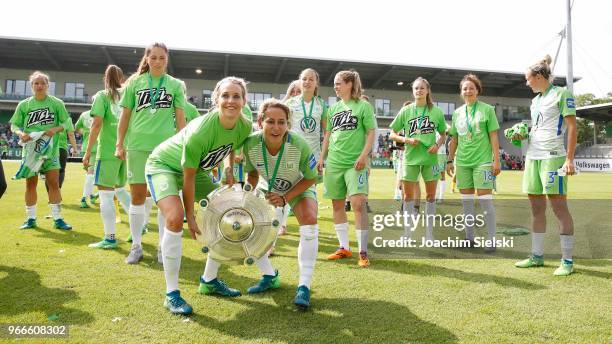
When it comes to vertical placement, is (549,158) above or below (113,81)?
below

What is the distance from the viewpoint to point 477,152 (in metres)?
5.84

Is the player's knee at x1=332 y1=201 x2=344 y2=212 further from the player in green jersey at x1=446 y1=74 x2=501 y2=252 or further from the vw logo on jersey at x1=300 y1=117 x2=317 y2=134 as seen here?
the player in green jersey at x1=446 y1=74 x2=501 y2=252

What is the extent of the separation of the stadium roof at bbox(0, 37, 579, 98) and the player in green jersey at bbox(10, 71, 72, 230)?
36.1 metres

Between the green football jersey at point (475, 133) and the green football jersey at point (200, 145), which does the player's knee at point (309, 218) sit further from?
the green football jersey at point (475, 133)

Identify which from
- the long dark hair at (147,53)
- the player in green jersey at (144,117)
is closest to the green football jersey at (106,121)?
the player in green jersey at (144,117)

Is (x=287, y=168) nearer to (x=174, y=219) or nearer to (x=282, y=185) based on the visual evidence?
(x=282, y=185)

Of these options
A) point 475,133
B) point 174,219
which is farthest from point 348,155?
point 174,219

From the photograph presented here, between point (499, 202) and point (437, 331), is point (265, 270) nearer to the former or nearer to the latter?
point (437, 331)

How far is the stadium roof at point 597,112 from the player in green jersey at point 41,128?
153 feet

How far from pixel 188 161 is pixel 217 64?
44242mm

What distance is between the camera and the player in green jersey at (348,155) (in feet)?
16.9

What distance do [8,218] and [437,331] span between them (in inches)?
303

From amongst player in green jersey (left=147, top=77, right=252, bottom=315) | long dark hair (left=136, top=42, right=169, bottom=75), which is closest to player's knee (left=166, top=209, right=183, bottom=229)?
player in green jersey (left=147, top=77, right=252, bottom=315)

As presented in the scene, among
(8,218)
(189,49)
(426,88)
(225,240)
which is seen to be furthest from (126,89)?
(189,49)
